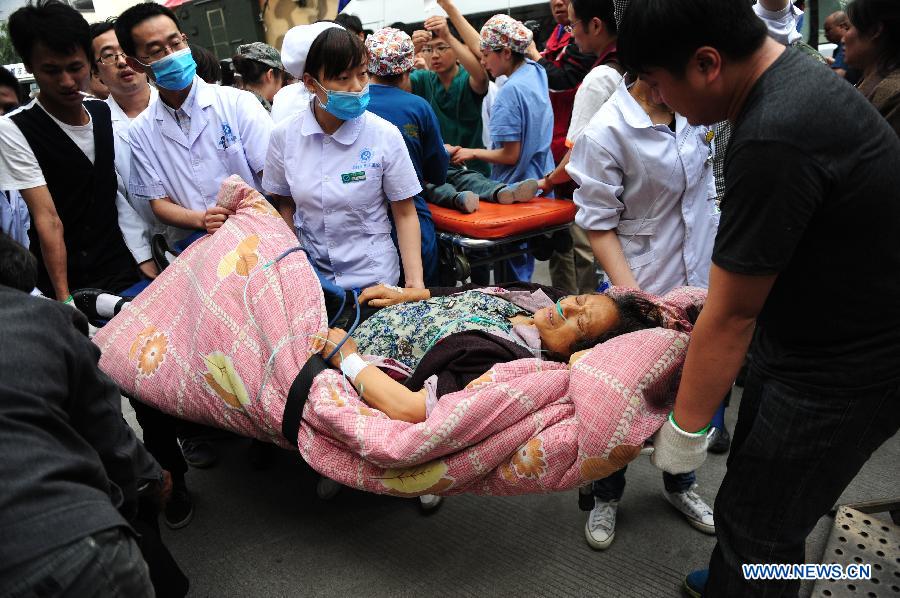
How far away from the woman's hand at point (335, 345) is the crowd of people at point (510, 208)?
Result: 1 centimetres

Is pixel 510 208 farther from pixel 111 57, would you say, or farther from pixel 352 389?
pixel 111 57

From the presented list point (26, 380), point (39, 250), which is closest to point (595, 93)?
point (26, 380)

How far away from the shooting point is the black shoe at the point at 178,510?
2.39m

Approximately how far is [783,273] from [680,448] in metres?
0.46

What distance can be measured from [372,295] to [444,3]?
2.50m

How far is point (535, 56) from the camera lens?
427 centimetres

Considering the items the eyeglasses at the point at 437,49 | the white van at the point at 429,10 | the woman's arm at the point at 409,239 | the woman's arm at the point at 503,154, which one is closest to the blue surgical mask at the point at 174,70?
the woman's arm at the point at 409,239

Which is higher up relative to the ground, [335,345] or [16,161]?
[16,161]

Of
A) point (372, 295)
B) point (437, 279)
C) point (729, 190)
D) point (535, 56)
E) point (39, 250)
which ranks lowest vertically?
point (437, 279)

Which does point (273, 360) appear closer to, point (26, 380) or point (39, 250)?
point (26, 380)

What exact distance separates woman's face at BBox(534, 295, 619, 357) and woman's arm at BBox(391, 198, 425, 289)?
582 mm

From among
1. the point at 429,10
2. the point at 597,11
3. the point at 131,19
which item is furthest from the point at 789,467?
the point at 429,10

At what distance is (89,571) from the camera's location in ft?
3.53

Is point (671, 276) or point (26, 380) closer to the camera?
point (26, 380)
